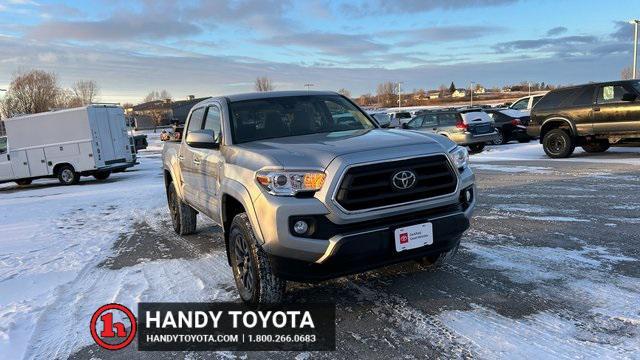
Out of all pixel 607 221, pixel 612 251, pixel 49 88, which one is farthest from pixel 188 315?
pixel 49 88

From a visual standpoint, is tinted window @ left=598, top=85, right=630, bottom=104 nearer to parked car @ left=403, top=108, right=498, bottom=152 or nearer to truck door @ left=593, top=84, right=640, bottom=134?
truck door @ left=593, top=84, right=640, bottom=134

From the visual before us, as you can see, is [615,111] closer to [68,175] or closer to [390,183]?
[390,183]

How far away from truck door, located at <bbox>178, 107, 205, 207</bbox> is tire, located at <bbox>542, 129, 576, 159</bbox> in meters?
10.7

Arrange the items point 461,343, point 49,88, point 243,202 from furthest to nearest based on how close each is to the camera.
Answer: point 49,88 < point 243,202 < point 461,343

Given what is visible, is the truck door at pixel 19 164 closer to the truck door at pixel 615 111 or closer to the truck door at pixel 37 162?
the truck door at pixel 37 162

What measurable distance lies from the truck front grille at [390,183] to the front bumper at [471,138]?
14430 mm

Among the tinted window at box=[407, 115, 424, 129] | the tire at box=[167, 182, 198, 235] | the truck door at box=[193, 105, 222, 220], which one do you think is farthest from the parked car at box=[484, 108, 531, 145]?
the truck door at box=[193, 105, 222, 220]

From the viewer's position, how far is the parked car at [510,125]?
784 inches

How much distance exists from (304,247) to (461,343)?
4.04 feet

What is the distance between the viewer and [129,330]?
13.1ft

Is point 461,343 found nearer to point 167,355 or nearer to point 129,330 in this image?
point 167,355

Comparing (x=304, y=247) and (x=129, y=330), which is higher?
(x=304, y=247)

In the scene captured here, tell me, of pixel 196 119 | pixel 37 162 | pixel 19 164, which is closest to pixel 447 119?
pixel 196 119

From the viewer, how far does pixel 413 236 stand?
12.5 feet
